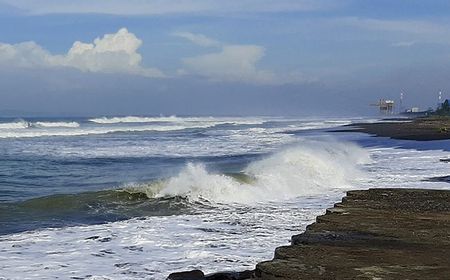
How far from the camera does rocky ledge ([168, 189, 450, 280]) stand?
4.39 m

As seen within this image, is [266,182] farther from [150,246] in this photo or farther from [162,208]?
[150,246]

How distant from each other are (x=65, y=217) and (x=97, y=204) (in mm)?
1787

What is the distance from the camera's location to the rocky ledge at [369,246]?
4395 millimetres

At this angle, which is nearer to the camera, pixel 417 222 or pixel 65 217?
pixel 417 222

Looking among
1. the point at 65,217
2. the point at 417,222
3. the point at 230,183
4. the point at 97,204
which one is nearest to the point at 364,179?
the point at 230,183

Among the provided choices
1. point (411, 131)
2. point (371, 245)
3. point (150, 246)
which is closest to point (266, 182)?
point (150, 246)

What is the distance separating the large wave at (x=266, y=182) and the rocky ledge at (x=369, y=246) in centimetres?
852

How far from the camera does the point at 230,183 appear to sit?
1652cm

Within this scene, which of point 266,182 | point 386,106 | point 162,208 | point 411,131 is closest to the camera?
point 162,208

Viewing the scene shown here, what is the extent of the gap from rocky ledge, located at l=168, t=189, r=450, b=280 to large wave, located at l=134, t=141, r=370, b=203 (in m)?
8.52

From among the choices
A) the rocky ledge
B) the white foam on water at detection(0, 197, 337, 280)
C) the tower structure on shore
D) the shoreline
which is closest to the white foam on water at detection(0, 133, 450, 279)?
the white foam on water at detection(0, 197, 337, 280)

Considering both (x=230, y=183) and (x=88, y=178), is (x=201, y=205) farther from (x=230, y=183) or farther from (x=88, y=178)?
(x=88, y=178)

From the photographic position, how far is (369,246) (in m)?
5.18

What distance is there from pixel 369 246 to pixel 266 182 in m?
12.5
